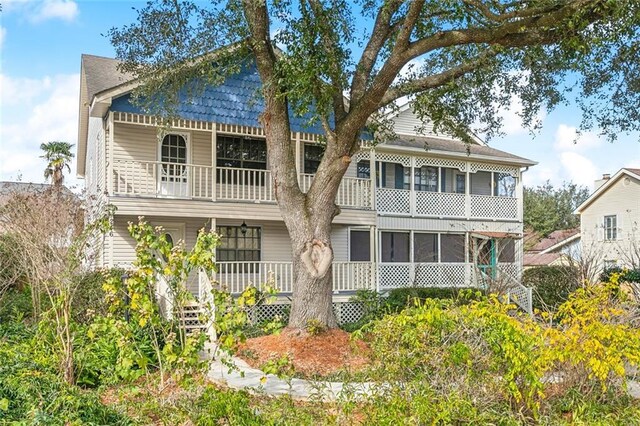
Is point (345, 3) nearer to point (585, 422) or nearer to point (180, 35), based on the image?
point (180, 35)

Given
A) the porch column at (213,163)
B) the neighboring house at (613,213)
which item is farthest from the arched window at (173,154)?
the neighboring house at (613,213)

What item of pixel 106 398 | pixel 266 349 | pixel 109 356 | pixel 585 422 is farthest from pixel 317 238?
pixel 585 422

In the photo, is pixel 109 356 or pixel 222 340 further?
pixel 109 356

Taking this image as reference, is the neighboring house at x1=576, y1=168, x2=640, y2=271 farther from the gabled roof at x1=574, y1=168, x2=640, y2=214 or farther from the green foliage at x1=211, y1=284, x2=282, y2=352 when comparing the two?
the green foliage at x1=211, y1=284, x2=282, y2=352

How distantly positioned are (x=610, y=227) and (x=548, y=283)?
715 inches

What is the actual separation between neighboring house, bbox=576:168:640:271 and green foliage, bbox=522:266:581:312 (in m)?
14.1

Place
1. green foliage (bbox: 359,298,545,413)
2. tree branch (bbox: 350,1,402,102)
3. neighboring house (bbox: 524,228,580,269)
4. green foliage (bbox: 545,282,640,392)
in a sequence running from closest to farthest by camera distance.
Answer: green foliage (bbox: 359,298,545,413) < green foliage (bbox: 545,282,640,392) < tree branch (bbox: 350,1,402,102) < neighboring house (bbox: 524,228,580,269)

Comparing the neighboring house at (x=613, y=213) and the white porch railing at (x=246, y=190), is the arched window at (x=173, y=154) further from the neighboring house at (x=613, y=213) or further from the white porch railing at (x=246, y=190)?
the neighboring house at (x=613, y=213)

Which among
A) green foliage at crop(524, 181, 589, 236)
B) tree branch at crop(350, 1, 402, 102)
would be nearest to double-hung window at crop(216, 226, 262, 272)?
tree branch at crop(350, 1, 402, 102)

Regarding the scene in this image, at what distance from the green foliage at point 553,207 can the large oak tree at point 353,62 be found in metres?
41.1

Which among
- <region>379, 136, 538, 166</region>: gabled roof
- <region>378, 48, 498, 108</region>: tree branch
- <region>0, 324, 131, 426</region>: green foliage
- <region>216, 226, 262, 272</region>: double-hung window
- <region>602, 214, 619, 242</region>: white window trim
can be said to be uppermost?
<region>379, 136, 538, 166</region>: gabled roof

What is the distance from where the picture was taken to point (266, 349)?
1088 cm

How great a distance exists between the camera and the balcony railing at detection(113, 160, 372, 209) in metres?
15.2

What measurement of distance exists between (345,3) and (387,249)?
37.0 ft
